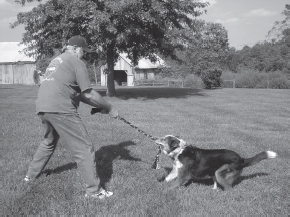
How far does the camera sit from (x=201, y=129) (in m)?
10.3

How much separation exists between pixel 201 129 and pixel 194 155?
5.25m

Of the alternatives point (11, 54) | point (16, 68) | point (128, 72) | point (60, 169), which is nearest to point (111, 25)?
point (60, 169)

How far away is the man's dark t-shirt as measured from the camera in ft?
14.0

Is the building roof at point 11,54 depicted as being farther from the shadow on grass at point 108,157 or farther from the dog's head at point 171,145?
the dog's head at point 171,145

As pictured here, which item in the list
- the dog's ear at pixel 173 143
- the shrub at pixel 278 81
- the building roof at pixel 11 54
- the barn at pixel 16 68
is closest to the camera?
the dog's ear at pixel 173 143

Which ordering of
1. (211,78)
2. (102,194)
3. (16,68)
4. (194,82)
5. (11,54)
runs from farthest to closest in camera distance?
1. (11,54)
2. (16,68)
3. (194,82)
4. (211,78)
5. (102,194)

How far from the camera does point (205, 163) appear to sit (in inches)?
200

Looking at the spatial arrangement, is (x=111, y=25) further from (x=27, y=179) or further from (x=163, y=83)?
(x=163, y=83)

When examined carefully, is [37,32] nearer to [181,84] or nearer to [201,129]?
[201,129]

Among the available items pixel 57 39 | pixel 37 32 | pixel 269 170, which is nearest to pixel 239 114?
pixel 269 170

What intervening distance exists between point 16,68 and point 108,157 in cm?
4754

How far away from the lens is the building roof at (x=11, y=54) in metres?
48.6

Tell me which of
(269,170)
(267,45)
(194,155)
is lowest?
(269,170)

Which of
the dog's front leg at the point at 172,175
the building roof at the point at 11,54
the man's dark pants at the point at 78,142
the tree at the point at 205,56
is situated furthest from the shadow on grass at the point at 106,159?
the building roof at the point at 11,54
